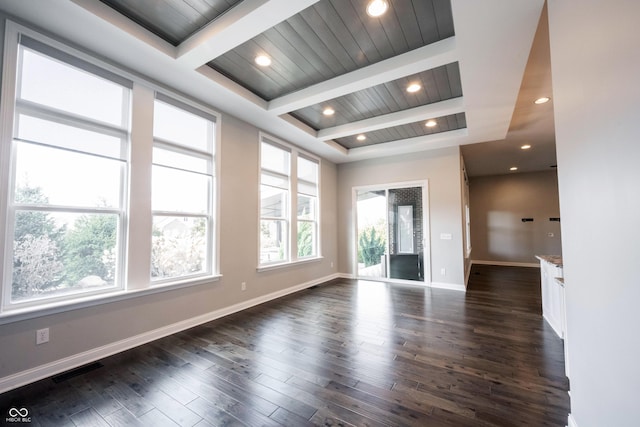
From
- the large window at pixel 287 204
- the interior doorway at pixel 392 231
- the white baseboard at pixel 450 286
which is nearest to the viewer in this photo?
the large window at pixel 287 204

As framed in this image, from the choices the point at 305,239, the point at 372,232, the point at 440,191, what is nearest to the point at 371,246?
the point at 372,232

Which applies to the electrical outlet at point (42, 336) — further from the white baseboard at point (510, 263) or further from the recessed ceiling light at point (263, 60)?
the white baseboard at point (510, 263)

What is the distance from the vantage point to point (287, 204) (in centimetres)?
516

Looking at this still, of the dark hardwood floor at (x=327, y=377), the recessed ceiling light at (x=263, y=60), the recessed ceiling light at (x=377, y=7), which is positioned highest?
the recessed ceiling light at (x=263, y=60)

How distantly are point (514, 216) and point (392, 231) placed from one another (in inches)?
209

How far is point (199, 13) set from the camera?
2252mm

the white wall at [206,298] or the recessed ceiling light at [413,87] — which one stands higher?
the recessed ceiling light at [413,87]

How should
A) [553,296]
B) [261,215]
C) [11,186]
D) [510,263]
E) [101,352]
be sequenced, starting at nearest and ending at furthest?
[11,186] → [101,352] → [553,296] → [261,215] → [510,263]

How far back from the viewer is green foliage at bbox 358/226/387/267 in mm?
6180

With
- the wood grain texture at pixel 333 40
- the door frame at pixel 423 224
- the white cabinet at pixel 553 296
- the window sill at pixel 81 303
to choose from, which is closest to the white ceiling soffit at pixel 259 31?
the wood grain texture at pixel 333 40

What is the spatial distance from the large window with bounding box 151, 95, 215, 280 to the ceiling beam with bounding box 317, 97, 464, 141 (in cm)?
213

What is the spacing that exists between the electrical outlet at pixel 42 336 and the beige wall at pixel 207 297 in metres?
0.03

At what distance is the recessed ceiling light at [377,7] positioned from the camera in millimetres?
2115

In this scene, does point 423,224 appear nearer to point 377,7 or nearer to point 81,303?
point 377,7
